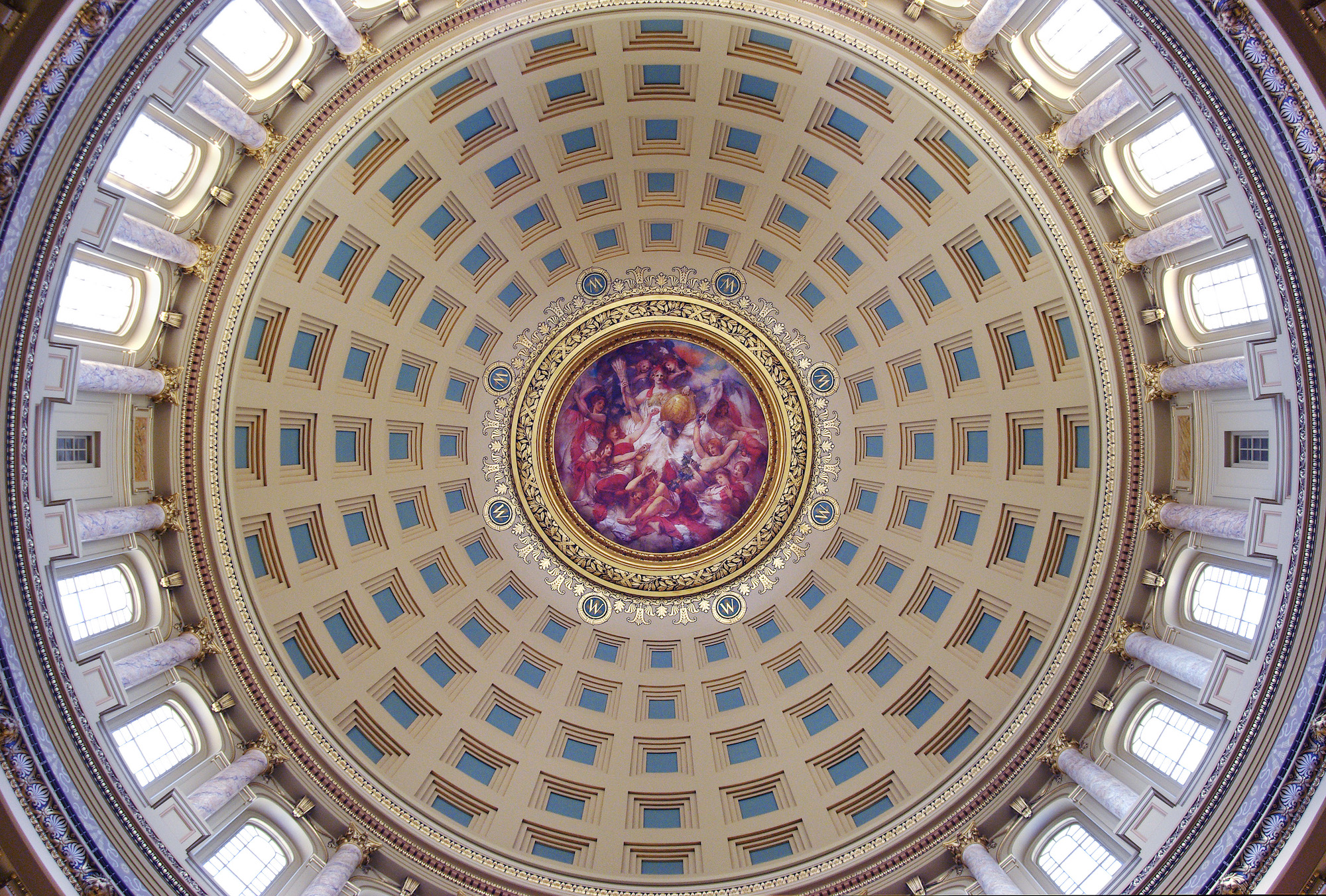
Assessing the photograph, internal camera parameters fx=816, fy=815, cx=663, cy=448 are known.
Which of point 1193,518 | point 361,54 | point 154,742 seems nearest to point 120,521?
point 154,742

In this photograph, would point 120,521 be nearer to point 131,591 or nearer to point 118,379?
point 131,591

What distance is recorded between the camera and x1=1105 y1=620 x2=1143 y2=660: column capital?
22.9m

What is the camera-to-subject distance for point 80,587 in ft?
65.3

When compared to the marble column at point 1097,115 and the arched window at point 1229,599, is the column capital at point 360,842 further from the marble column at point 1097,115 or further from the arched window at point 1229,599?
the marble column at point 1097,115

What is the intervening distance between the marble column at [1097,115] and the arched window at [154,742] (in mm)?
27156

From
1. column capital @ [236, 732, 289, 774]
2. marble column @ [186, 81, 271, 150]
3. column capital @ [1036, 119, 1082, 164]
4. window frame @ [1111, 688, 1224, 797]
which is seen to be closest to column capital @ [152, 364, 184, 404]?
marble column @ [186, 81, 271, 150]

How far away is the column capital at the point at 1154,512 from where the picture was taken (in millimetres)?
22250

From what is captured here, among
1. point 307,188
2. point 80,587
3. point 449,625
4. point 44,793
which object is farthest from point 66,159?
point 449,625

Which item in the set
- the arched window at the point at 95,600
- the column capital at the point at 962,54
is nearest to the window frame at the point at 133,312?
the arched window at the point at 95,600

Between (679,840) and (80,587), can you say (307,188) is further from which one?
(679,840)

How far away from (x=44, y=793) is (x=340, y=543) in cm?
1178

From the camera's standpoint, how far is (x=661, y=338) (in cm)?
3247

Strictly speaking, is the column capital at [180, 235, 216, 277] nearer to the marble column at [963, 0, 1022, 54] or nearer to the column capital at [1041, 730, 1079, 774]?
the marble column at [963, 0, 1022, 54]

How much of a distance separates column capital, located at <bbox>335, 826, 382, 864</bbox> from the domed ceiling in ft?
3.44
